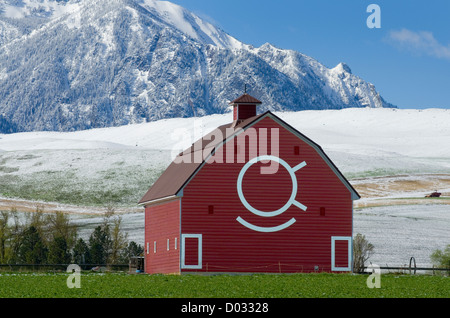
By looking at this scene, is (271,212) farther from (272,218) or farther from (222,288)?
(222,288)

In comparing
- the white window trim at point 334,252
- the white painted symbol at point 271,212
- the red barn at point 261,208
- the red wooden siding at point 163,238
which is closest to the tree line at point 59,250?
the red wooden siding at point 163,238

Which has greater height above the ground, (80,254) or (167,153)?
(167,153)

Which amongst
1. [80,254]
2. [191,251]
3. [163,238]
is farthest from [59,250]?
[191,251]

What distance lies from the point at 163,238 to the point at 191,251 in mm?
4823

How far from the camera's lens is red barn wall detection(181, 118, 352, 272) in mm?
47625

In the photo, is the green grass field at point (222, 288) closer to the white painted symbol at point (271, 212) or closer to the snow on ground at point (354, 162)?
the white painted symbol at point (271, 212)

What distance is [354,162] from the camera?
348 ft

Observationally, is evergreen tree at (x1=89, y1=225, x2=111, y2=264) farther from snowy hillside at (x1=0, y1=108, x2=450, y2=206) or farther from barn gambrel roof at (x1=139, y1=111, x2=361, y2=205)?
snowy hillside at (x1=0, y1=108, x2=450, y2=206)

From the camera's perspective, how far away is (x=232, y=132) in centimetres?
4894

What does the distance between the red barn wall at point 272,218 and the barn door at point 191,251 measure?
226 millimetres

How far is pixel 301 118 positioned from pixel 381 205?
80.3m
